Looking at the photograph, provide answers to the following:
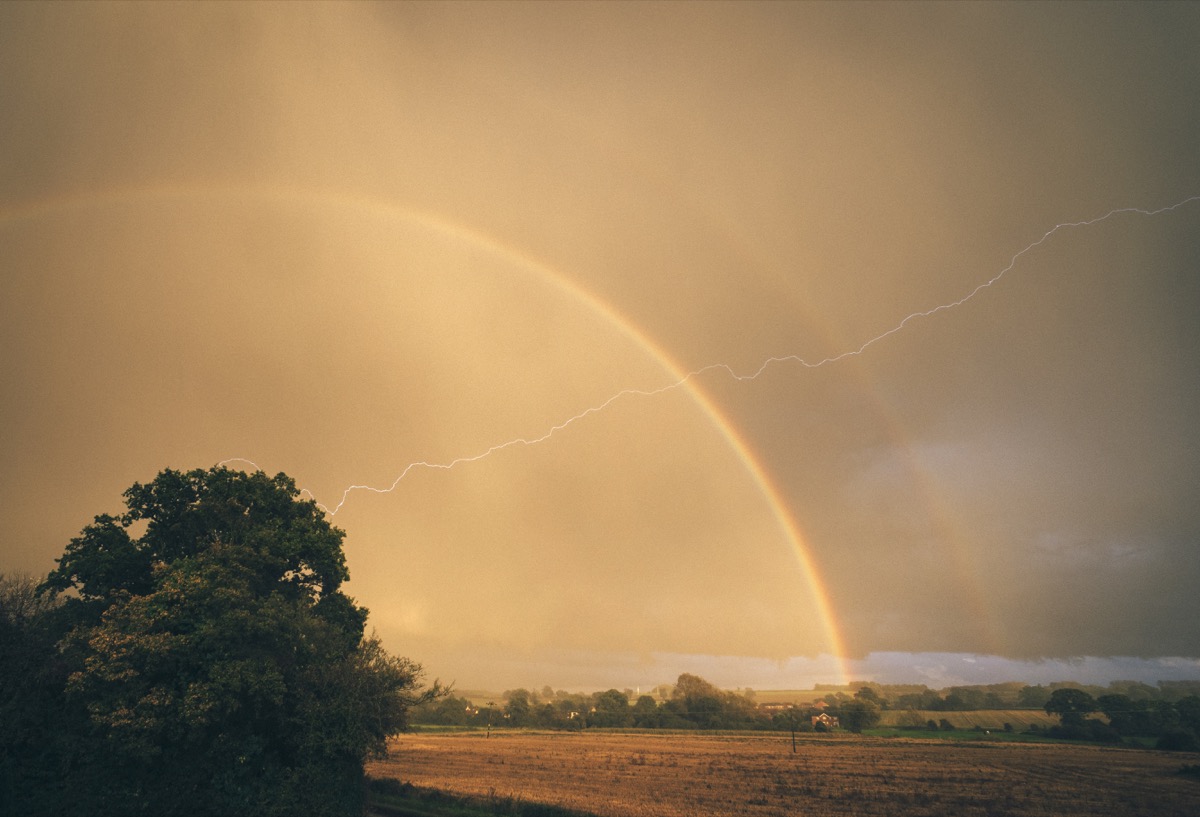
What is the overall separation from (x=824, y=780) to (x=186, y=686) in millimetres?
38738

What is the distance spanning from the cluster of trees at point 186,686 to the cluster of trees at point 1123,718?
91228mm

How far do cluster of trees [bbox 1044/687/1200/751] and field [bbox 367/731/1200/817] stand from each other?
1855 cm

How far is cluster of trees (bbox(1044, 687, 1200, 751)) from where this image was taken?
7731 cm

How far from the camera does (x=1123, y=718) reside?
276 feet

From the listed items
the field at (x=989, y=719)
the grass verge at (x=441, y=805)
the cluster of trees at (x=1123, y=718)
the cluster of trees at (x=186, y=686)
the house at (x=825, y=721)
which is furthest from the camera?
the house at (x=825, y=721)

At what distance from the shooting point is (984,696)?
155250mm

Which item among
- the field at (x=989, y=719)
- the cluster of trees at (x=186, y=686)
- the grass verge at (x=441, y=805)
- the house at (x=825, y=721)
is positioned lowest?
the field at (x=989, y=719)

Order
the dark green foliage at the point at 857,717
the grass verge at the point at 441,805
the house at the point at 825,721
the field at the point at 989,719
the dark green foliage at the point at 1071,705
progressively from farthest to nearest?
the dark green foliage at the point at 857,717 < the house at the point at 825,721 < the field at the point at 989,719 < the dark green foliage at the point at 1071,705 < the grass verge at the point at 441,805

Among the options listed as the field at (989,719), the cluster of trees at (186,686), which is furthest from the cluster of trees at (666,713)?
the cluster of trees at (186,686)

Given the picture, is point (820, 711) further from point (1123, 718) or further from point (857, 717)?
point (1123, 718)

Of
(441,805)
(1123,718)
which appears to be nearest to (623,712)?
(1123,718)

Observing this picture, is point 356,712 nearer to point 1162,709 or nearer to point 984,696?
point 1162,709

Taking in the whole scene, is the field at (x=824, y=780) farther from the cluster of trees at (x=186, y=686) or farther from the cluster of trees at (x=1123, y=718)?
the cluster of trees at (x=1123, y=718)

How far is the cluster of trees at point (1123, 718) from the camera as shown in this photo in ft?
254
